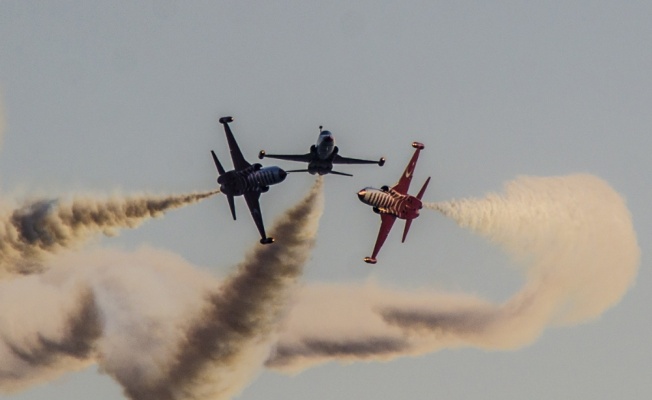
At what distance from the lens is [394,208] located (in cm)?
15012

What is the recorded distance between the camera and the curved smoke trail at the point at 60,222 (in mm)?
147000

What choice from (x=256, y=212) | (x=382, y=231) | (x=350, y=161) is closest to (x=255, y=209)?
(x=256, y=212)

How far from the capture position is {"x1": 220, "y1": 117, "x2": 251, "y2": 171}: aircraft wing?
483 feet

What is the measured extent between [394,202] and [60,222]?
2145cm

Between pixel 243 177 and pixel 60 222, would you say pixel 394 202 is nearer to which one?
pixel 243 177

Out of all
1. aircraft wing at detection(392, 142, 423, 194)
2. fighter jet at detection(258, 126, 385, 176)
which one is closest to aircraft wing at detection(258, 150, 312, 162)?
fighter jet at detection(258, 126, 385, 176)

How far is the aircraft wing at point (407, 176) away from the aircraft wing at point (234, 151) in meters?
11.9

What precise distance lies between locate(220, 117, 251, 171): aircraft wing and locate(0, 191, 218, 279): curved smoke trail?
2.62 meters

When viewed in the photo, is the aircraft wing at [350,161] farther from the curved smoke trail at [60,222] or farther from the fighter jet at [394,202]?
the curved smoke trail at [60,222]

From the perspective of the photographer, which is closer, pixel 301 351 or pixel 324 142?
pixel 324 142

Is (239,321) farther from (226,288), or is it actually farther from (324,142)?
(324,142)

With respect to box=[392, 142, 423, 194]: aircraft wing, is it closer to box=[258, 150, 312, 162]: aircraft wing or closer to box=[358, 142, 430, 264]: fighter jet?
box=[358, 142, 430, 264]: fighter jet

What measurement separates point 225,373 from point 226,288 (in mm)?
5724

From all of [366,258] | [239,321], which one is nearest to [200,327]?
[239,321]
